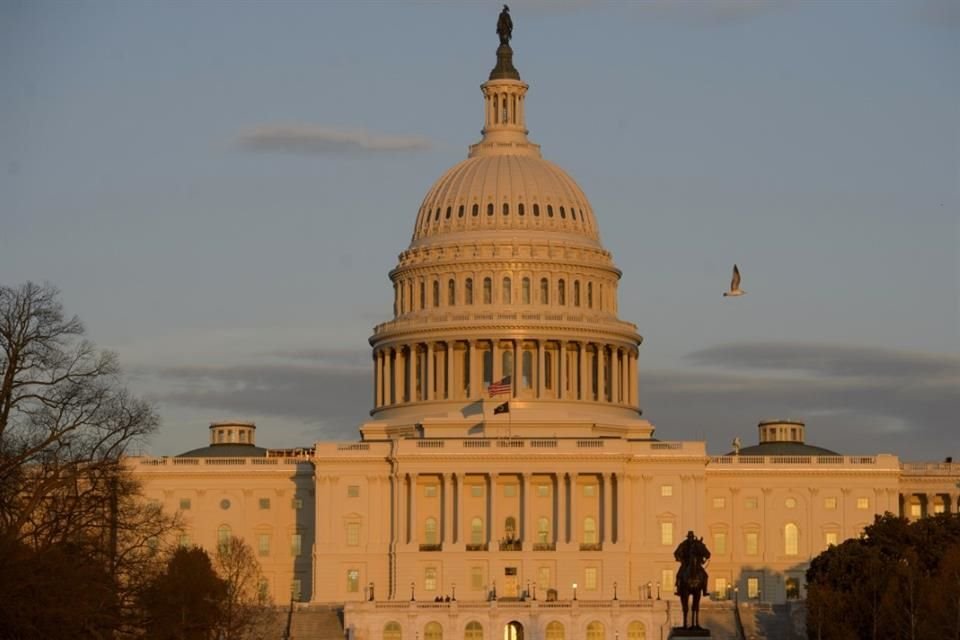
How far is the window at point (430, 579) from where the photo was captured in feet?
650

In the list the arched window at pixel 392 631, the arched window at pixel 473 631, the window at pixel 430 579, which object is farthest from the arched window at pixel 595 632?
the window at pixel 430 579

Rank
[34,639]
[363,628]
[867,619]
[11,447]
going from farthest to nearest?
[363,628], [867,619], [11,447], [34,639]

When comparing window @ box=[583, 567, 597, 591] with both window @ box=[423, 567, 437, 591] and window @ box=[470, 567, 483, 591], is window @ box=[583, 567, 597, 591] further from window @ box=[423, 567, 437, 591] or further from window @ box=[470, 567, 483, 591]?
window @ box=[423, 567, 437, 591]

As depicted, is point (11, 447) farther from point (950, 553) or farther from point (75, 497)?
point (950, 553)

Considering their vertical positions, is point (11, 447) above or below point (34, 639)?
above

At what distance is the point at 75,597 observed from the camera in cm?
9975

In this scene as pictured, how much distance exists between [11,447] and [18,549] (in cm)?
717

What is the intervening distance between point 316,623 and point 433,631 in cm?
720

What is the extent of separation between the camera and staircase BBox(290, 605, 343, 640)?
590 feet

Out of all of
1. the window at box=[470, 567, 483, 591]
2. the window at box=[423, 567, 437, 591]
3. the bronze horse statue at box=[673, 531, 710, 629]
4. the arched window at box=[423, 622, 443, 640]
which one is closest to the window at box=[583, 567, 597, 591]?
the window at box=[470, 567, 483, 591]

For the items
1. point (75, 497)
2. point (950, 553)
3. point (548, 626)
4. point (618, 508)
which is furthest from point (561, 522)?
point (75, 497)

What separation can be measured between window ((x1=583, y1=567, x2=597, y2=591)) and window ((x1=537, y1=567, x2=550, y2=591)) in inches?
94.0

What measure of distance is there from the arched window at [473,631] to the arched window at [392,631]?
12.6ft

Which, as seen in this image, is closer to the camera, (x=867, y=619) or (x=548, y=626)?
(x=867, y=619)
